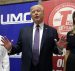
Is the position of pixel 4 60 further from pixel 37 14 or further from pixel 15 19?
pixel 15 19

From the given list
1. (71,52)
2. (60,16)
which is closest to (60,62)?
(71,52)

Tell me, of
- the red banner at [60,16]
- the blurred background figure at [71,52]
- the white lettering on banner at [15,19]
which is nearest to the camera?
the blurred background figure at [71,52]

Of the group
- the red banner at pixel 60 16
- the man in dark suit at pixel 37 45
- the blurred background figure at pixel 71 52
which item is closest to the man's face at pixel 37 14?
the man in dark suit at pixel 37 45

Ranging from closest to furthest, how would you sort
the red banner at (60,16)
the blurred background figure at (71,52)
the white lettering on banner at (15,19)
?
the blurred background figure at (71,52) < the red banner at (60,16) < the white lettering on banner at (15,19)

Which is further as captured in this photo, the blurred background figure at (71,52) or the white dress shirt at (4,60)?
the blurred background figure at (71,52)

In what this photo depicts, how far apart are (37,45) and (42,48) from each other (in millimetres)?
67

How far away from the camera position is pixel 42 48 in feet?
9.75

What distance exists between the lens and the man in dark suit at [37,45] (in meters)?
2.95

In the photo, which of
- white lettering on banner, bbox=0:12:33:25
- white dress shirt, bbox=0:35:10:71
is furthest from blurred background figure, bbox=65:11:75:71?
white lettering on banner, bbox=0:12:33:25

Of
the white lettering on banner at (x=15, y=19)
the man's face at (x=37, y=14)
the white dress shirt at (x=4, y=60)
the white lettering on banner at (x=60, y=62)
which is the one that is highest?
the man's face at (x=37, y=14)

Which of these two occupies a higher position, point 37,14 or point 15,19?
point 37,14

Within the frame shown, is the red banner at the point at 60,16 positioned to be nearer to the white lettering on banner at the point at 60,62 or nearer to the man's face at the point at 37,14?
the white lettering on banner at the point at 60,62

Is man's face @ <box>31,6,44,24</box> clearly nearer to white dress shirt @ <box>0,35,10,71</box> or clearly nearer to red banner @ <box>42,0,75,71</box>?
white dress shirt @ <box>0,35,10,71</box>

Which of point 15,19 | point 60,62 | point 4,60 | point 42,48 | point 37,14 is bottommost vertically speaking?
point 60,62
